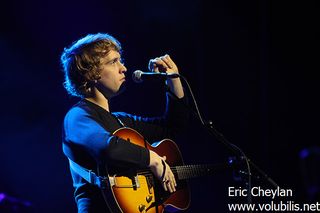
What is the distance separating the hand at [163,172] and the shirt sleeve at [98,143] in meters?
0.05

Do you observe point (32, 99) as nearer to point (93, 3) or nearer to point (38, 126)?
point (38, 126)

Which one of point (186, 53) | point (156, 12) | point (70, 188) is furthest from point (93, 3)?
point (70, 188)

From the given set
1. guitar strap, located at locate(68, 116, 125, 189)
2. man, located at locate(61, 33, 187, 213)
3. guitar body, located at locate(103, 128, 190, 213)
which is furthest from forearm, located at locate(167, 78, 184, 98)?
guitar strap, located at locate(68, 116, 125, 189)

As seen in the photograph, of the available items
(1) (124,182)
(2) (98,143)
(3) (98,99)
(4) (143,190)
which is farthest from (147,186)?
(3) (98,99)

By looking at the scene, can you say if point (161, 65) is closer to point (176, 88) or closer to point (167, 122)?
point (176, 88)

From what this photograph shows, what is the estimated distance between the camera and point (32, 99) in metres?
4.03

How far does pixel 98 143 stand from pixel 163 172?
0.45 m

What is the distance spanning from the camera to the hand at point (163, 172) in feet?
8.14

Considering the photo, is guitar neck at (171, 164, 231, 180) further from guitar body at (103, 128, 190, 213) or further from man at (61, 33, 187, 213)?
man at (61, 33, 187, 213)

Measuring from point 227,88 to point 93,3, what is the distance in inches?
58.6

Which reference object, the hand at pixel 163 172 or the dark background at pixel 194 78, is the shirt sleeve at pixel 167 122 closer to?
the hand at pixel 163 172

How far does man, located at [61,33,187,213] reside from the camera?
92.4 inches

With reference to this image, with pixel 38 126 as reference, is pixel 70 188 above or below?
below

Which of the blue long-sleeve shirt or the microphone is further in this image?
the microphone
